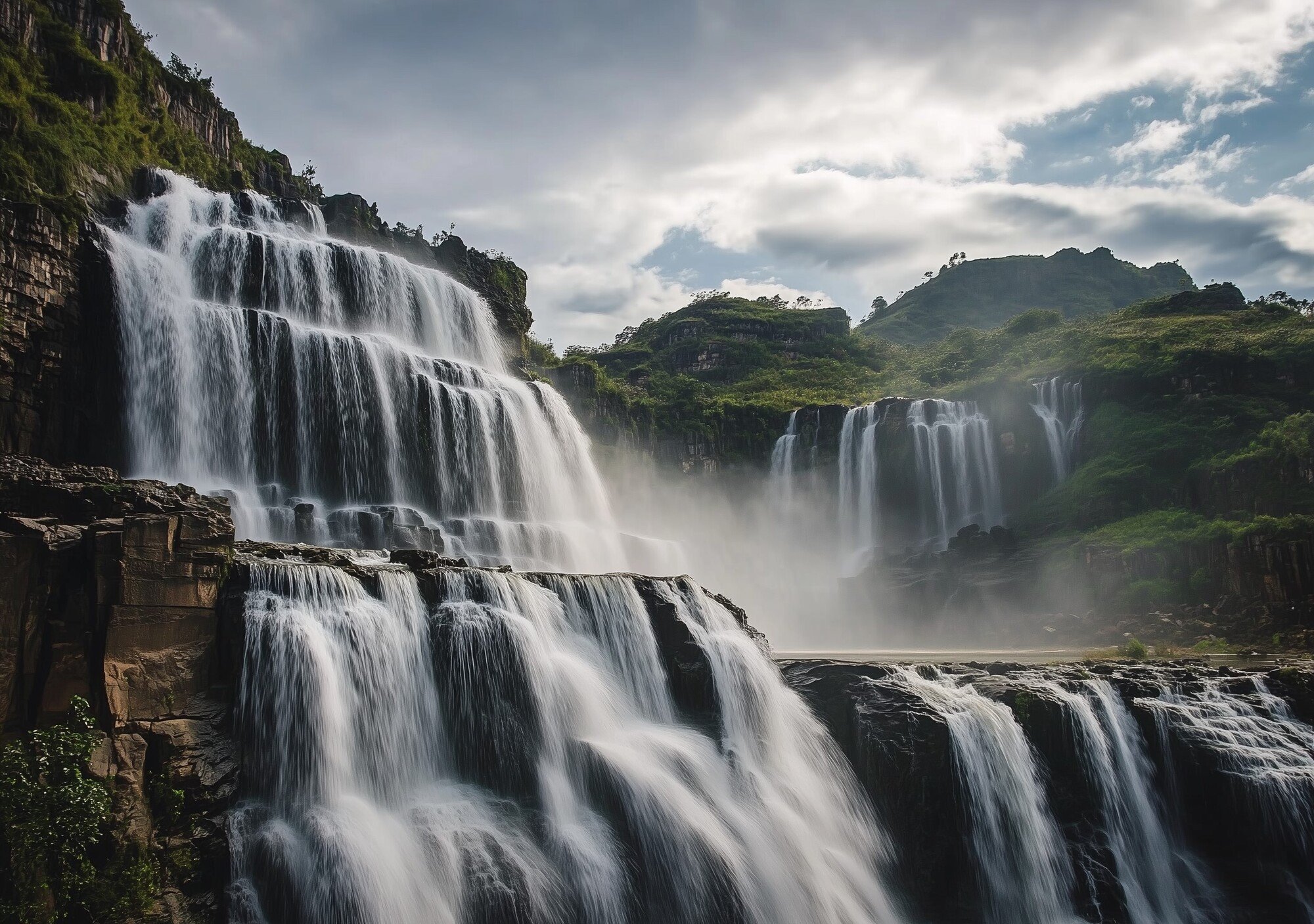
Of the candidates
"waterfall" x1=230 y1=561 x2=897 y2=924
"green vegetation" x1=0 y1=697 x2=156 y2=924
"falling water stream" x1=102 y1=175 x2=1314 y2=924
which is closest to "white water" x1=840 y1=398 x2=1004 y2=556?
"falling water stream" x1=102 y1=175 x2=1314 y2=924

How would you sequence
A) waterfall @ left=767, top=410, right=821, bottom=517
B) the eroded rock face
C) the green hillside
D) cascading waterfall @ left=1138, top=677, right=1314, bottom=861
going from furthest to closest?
the green hillside
waterfall @ left=767, top=410, right=821, bottom=517
cascading waterfall @ left=1138, top=677, right=1314, bottom=861
the eroded rock face

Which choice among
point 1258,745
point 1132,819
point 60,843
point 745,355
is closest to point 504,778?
point 60,843

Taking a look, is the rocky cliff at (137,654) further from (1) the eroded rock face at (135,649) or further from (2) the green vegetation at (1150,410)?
(2) the green vegetation at (1150,410)

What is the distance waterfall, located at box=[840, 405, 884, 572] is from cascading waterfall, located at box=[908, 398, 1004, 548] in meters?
2.61

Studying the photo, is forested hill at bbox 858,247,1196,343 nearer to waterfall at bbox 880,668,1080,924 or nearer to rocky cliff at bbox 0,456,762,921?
waterfall at bbox 880,668,1080,924

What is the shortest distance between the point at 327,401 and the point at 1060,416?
137 ft

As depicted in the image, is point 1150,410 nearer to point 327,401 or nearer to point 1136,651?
point 1136,651

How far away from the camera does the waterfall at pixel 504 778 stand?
1100 cm

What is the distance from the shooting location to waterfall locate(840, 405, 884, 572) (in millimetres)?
51375

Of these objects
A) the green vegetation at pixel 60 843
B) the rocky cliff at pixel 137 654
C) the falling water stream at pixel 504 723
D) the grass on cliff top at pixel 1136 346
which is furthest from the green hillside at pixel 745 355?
the green vegetation at pixel 60 843

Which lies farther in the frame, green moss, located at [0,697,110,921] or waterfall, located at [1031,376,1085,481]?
waterfall, located at [1031,376,1085,481]

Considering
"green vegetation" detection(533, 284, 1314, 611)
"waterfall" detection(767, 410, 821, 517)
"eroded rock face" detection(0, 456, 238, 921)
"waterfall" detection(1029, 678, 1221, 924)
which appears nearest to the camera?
"eroded rock face" detection(0, 456, 238, 921)

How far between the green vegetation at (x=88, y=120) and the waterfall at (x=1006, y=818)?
27.1 meters

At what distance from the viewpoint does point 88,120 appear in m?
29.9
